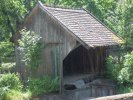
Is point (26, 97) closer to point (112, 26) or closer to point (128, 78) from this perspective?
point (128, 78)

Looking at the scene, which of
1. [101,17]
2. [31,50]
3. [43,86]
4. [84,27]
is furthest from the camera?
[101,17]

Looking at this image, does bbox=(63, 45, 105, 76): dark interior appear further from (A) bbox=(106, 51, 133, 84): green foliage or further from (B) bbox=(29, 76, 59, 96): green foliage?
(B) bbox=(29, 76, 59, 96): green foliage

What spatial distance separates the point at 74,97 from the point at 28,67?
3256 millimetres

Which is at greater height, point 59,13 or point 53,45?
point 59,13

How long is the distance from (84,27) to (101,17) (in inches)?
387

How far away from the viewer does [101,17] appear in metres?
28.8

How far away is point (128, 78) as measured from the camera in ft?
57.3

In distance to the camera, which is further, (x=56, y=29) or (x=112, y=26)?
(x=112, y=26)

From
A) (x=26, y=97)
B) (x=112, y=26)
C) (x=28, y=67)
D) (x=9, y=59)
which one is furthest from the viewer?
(x=112, y=26)

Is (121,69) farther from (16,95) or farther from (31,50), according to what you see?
(16,95)

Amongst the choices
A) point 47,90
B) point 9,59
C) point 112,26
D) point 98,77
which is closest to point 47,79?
point 47,90

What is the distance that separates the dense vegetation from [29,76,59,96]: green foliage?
80 millimetres

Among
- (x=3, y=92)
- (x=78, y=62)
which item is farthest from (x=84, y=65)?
(x=3, y=92)

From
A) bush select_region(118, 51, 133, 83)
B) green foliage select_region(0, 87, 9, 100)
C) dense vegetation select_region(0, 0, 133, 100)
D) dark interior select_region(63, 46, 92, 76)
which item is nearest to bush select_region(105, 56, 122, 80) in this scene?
dense vegetation select_region(0, 0, 133, 100)
